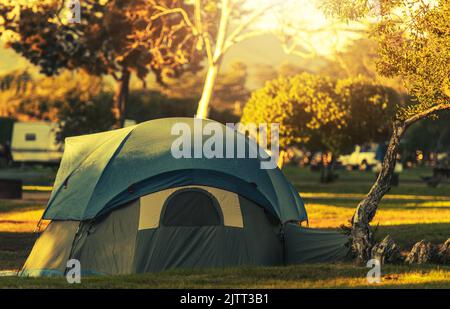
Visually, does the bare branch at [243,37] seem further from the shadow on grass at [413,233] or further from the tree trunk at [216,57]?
the shadow on grass at [413,233]

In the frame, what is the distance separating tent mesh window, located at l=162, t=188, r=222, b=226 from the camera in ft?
58.3

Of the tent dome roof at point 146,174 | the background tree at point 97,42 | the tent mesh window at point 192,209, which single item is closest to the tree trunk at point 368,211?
the tent dome roof at point 146,174

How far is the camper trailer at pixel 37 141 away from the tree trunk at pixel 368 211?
60991mm

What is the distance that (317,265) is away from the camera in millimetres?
17922

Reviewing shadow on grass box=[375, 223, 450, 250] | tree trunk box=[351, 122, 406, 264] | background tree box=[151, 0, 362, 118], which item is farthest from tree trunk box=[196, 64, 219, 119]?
tree trunk box=[351, 122, 406, 264]

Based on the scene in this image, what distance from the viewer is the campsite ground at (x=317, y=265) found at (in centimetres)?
1541

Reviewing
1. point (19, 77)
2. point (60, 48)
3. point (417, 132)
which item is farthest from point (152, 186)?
point (19, 77)

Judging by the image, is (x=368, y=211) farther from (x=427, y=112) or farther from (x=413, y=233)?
(x=413, y=233)

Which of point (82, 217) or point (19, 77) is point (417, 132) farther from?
point (82, 217)

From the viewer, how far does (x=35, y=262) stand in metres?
18.1

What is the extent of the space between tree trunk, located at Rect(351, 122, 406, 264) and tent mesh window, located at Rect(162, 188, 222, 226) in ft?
8.04

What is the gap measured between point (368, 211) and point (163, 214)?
3727mm

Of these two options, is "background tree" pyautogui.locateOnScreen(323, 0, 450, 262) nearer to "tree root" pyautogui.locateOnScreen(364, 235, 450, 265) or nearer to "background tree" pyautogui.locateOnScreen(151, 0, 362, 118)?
"tree root" pyautogui.locateOnScreen(364, 235, 450, 265)

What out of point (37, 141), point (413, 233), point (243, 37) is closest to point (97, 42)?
point (243, 37)
